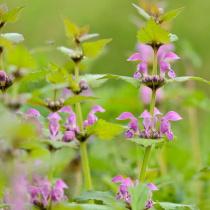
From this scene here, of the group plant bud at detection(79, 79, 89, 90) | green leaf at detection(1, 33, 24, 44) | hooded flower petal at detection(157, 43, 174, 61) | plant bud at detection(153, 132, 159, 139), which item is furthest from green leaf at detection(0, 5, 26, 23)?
hooded flower petal at detection(157, 43, 174, 61)

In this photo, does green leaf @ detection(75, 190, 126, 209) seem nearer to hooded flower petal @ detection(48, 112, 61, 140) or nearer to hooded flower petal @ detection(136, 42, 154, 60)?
hooded flower petal @ detection(48, 112, 61, 140)

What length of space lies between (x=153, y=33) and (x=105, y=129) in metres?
0.13

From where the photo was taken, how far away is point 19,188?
33cm

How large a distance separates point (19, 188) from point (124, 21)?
3.68 metres

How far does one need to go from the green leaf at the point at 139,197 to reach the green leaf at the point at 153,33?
0.19 m

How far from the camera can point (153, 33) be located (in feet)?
1.64

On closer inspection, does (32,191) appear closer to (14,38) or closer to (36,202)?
(36,202)

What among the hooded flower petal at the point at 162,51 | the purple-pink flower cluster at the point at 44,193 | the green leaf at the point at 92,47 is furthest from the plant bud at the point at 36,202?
the hooded flower petal at the point at 162,51


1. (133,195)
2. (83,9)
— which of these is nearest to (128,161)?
(133,195)

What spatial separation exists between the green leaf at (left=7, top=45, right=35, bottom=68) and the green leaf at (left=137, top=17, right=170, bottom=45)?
19 centimetres

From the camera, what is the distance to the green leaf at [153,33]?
0.49 metres

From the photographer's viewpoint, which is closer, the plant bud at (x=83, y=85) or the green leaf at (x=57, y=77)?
the green leaf at (x=57, y=77)

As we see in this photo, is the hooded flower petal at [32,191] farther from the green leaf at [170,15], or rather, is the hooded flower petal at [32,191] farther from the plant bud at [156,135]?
the green leaf at [170,15]

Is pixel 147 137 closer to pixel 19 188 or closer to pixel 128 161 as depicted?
pixel 19 188
